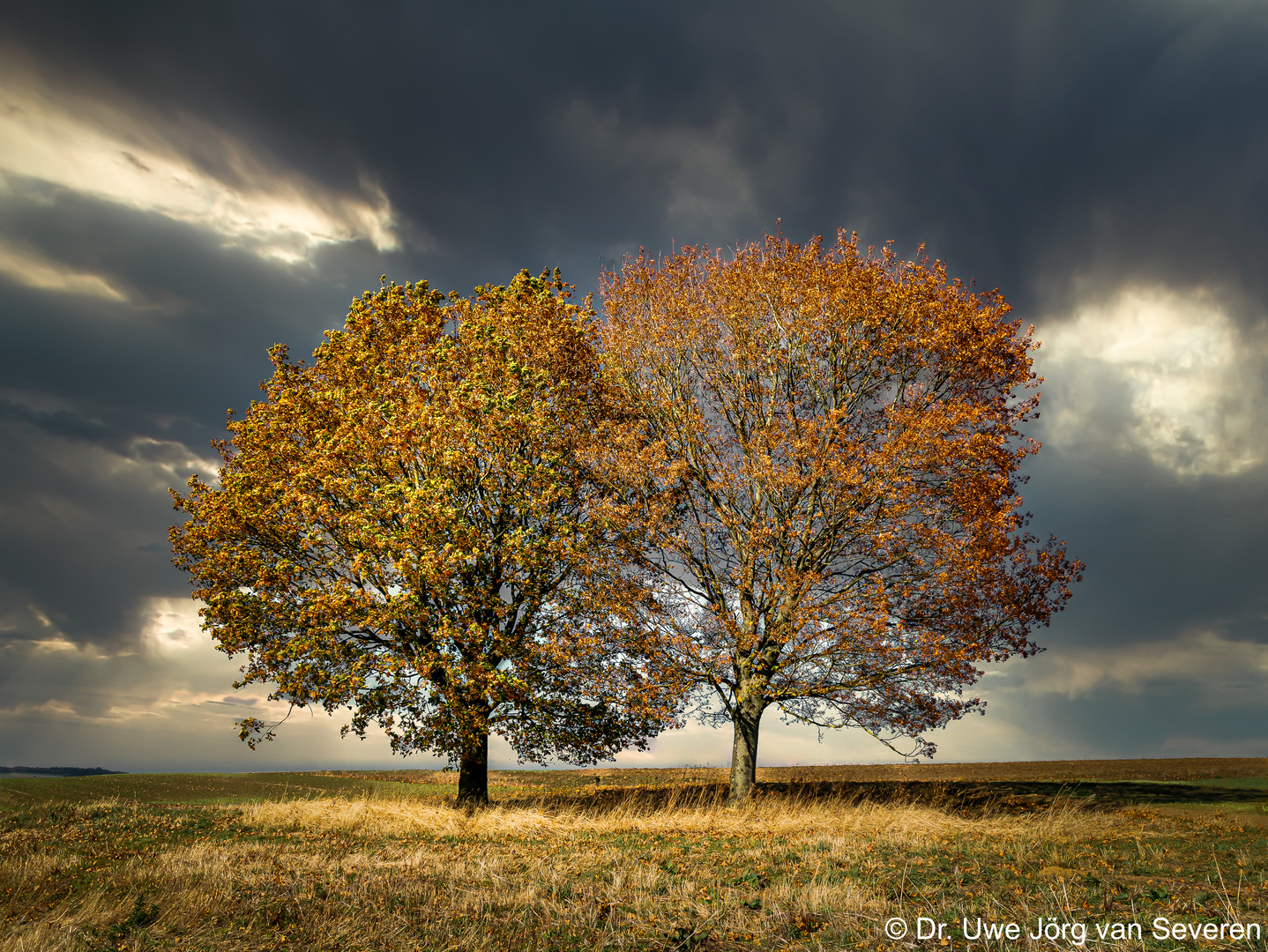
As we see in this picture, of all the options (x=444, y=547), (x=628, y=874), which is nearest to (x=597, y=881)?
(x=628, y=874)

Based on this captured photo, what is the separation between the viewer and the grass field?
6969 millimetres

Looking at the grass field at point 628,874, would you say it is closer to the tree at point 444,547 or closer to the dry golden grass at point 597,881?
the dry golden grass at point 597,881

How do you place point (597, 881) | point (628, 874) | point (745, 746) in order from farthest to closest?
point (745, 746), point (628, 874), point (597, 881)

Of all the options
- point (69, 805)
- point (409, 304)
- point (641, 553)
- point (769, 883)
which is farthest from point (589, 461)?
point (69, 805)

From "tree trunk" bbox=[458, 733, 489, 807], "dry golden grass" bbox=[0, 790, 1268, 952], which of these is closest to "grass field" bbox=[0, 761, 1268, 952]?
"dry golden grass" bbox=[0, 790, 1268, 952]

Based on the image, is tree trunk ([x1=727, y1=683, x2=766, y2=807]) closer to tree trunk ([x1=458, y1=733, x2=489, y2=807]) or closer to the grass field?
the grass field

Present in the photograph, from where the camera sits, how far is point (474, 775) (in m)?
20.7

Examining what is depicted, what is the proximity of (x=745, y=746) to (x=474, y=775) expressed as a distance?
791 cm

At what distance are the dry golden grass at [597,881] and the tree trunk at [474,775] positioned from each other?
13.2ft

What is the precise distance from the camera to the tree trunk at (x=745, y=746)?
19.6 metres

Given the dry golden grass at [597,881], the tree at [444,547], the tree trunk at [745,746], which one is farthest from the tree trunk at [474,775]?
the tree trunk at [745,746]

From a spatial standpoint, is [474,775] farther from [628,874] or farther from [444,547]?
[628,874]

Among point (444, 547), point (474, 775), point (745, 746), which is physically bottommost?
point (474, 775)

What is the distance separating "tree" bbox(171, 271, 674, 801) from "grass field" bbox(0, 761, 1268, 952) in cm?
276
